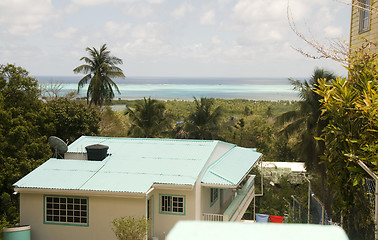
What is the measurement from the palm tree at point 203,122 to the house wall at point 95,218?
2512 centimetres

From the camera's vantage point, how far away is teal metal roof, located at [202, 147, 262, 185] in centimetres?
1867

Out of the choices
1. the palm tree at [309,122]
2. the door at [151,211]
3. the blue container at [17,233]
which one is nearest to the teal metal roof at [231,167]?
the door at [151,211]

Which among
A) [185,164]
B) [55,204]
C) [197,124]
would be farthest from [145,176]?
[197,124]

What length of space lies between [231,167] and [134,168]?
4.51 meters

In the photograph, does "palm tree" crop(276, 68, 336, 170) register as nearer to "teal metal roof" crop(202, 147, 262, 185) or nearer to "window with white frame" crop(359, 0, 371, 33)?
"teal metal roof" crop(202, 147, 262, 185)

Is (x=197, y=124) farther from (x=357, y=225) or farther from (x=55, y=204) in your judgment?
(x=357, y=225)

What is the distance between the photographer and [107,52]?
49.4 meters

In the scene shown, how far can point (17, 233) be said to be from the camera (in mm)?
16781

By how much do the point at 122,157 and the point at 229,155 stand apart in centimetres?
568

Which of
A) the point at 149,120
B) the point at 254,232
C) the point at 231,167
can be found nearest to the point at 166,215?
the point at 231,167

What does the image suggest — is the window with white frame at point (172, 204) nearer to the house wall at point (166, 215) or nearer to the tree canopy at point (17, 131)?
the house wall at point (166, 215)

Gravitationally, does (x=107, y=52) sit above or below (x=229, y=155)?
above

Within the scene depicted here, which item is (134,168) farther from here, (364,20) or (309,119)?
(309,119)

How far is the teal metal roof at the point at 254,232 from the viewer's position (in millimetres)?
1912
